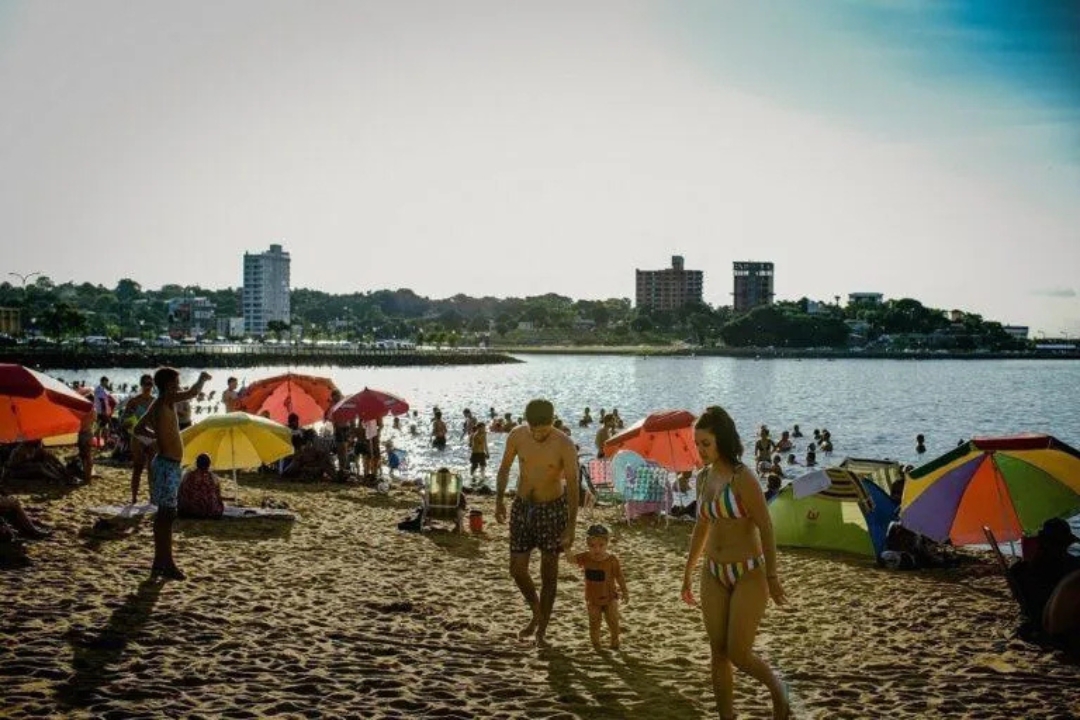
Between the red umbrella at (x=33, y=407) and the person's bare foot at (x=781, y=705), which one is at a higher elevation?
the red umbrella at (x=33, y=407)

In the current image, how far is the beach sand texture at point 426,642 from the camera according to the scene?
20.0ft

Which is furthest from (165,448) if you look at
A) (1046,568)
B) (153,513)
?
(1046,568)

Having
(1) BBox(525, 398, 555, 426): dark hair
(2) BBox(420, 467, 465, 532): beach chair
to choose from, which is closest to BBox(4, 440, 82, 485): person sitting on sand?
(2) BBox(420, 467, 465, 532): beach chair

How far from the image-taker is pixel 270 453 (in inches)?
523

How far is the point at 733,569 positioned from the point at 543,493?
7.11ft

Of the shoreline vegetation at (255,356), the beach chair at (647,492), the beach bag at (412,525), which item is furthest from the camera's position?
the shoreline vegetation at (255,356)

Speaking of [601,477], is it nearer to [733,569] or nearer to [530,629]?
[530,629]

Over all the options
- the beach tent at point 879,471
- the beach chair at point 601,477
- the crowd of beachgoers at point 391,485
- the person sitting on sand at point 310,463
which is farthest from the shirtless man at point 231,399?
the beach tent at point 879,471

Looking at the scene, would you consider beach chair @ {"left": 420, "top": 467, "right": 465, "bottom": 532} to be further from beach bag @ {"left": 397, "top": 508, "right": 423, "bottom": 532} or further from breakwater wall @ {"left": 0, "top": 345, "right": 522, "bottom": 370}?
breakwater wall @ {"left": 0, "top": 345, "right": 522, "bottom": 370}

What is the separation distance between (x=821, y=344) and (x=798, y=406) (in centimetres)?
13079

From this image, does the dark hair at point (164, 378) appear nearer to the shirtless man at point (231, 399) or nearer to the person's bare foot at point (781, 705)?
the person's bare foot at point (781, 705)

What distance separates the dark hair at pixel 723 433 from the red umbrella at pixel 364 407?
13.2m

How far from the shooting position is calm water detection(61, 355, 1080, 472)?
4512 cm

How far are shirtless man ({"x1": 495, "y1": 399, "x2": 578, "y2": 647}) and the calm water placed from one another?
23.0 metres
